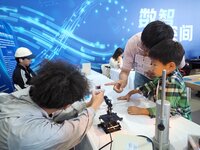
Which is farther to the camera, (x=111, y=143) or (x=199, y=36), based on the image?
(x=199, y=36)

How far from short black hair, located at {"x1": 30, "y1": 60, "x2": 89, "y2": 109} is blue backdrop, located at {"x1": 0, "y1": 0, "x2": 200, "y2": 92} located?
2.71 meters

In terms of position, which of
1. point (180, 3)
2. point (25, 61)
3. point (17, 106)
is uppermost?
point (180, 3)

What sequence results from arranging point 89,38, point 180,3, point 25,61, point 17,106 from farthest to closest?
point 180,3 → point 89,38 → point 25,61 → point 17,106

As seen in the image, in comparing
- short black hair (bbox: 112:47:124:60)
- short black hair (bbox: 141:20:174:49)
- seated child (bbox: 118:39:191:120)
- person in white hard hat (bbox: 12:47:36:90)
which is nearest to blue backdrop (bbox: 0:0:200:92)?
short black hair (bbox: 112:47:124:60)

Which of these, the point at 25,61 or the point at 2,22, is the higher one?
the point at 2,22

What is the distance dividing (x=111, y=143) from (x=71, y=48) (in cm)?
298

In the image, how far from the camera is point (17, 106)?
882mm

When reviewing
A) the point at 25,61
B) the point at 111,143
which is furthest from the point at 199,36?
the point at 111,143

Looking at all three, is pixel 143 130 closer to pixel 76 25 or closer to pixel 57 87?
pixel 57 87

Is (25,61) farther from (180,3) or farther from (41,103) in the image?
(180,3)

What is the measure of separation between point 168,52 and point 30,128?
0.87 meters

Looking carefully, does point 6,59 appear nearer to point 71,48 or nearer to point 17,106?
point 71,48

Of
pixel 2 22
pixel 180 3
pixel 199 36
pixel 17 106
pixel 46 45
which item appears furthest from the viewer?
pixel 199 36

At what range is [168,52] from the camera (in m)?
1.23
